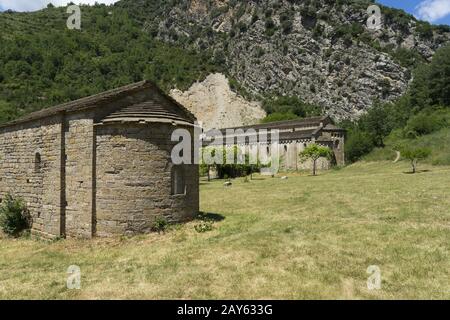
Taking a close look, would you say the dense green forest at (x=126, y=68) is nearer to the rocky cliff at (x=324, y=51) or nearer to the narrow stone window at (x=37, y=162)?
the rocky cliff at (x=324, y=51)

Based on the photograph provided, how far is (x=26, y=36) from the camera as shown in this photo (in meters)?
78.2

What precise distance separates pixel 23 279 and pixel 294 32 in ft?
291

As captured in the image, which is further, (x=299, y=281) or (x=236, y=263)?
(x=236, y=263)

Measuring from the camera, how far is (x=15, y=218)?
14.3 metres

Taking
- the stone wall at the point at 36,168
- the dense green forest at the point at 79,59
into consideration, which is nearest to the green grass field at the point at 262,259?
the stone wall at the point at 36,168

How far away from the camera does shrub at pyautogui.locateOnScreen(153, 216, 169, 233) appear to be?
12148mm

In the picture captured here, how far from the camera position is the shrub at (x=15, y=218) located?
14.3 m

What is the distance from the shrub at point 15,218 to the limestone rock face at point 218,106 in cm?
6609

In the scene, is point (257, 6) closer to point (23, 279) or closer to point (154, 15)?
point (154, 15)

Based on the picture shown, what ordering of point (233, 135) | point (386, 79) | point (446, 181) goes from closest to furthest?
1. point (446, 181)
2. point (233, 135)
3. point (386, 79)

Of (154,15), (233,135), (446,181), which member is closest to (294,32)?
(233,135)

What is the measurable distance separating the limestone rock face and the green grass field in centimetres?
6619

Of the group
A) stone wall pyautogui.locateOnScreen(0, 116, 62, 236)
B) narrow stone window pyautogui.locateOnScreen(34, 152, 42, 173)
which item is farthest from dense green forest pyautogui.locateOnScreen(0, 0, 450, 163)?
narrow stone window pyautogui.locateOnScreen(34, 152, 42, 173)

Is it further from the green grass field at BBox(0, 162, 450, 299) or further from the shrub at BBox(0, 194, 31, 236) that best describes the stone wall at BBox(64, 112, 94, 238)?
the shrub at BBox(0, 194, 31, 236)
